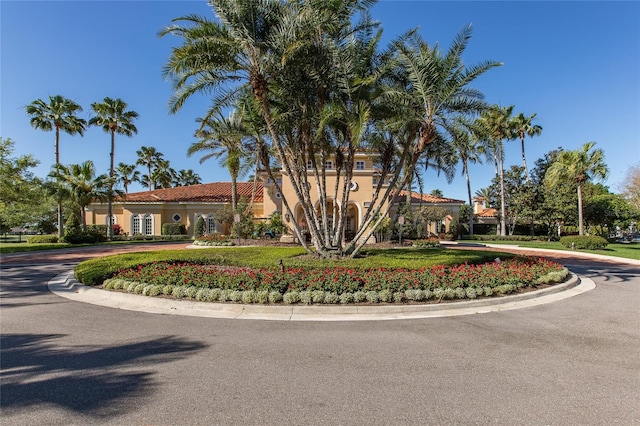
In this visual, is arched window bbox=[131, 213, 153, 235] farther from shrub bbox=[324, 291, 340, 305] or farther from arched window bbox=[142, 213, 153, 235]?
shrub bbox=[324, 291, 340, 305]

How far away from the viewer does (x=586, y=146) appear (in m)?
28.8

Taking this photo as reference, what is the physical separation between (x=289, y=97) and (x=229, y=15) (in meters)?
→ 3.18

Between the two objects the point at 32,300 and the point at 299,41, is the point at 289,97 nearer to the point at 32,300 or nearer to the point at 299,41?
the point at 299,41

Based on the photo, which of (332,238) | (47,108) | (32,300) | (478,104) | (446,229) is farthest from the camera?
(446,229)

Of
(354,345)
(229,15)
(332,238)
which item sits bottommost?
(354,345)

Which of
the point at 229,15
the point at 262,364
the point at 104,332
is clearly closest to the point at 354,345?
the point at 262,364

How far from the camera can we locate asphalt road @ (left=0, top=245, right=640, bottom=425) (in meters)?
3.36

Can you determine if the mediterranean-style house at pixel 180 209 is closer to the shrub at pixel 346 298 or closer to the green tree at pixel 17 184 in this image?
the green tree at pixel 17 184

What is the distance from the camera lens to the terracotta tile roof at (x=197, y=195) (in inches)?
1449

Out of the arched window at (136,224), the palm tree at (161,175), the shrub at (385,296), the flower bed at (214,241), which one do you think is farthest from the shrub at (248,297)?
the palm tree at (161,175)

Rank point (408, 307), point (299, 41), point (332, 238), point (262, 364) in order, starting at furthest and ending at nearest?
point (332, 238), point (299, 41), point (408, 307), point (262, 364)

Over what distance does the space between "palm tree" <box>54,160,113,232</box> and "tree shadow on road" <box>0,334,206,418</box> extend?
29.4m

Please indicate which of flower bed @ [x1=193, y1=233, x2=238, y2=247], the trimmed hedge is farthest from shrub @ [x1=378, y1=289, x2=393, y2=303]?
the trimmed hedge

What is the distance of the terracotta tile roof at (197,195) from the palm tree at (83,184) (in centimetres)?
408
